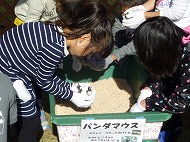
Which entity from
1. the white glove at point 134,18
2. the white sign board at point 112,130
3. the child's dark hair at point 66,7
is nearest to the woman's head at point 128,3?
the white glove at point 134,18

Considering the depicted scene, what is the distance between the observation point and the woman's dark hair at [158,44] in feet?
5.98

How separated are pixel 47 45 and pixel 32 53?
105 mm

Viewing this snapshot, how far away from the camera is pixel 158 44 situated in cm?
182

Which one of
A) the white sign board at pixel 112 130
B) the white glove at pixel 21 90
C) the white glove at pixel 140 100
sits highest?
the white glove at pixel 21 90

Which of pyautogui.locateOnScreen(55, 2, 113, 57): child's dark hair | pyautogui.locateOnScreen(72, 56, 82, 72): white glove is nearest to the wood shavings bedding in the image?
pyautogui.locateOnScreen(72, 56, 82, 72): white glove

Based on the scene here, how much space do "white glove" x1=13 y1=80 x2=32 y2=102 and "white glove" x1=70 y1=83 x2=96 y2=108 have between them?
0.97ft

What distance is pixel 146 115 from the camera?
196 centimetres

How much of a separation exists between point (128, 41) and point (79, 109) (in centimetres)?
58

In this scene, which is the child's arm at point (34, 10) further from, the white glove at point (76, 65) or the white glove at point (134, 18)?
the white glove at point (134, 18)

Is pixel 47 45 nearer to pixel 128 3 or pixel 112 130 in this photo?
pixel 112 130

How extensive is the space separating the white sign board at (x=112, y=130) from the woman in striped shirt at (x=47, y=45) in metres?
0.28

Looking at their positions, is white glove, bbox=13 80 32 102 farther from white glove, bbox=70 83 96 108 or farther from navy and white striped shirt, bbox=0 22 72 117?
white glove, bbox=70 83 96 108

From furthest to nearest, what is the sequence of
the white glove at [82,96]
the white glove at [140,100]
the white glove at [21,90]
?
1. the white glove at [82,96]
2. the white glove at [140,100]
3. the white glove at [21,90]

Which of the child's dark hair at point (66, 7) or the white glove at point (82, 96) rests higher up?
the child's dark hair at point (66, 7)
